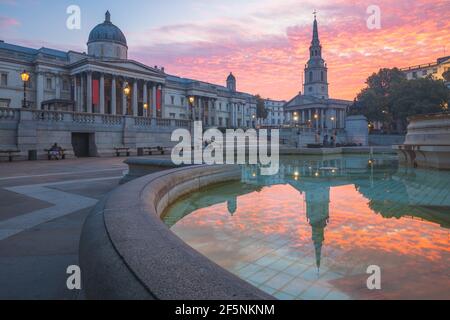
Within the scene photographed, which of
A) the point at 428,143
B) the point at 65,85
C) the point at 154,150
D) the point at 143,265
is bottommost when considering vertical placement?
the point at 143,265

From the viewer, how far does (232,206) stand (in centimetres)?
788

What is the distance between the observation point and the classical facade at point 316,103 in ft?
392

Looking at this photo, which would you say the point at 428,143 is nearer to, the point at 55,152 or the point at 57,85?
the point at 55,152

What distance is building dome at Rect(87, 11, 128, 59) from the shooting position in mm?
71562

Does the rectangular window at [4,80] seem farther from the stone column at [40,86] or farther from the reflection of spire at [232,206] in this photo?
the reflection of spire at [232,206]

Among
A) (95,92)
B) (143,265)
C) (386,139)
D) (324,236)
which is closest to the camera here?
(143,265)

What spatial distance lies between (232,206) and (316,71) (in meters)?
139

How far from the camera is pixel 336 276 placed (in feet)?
12.5

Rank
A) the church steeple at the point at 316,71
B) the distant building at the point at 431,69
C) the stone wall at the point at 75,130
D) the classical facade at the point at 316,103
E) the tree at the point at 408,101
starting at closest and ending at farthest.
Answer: the stone wall at the point at 75,130, the tree at the point at 408,101, the distant building at the point at 431,69, the classical facade at the point at 316,103, the church steeple at the point at 316,71

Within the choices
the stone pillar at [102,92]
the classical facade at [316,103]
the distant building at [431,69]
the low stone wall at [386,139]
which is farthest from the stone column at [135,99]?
the distant building at [431,69]

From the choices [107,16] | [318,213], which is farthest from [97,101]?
[318,213]

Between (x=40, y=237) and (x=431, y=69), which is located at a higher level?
(x=431, y=69)

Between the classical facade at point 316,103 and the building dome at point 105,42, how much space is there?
60.1 metres

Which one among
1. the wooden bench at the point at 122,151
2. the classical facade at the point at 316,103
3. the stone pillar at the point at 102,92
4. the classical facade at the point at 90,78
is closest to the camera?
the wooden bench at the point at 122,151
